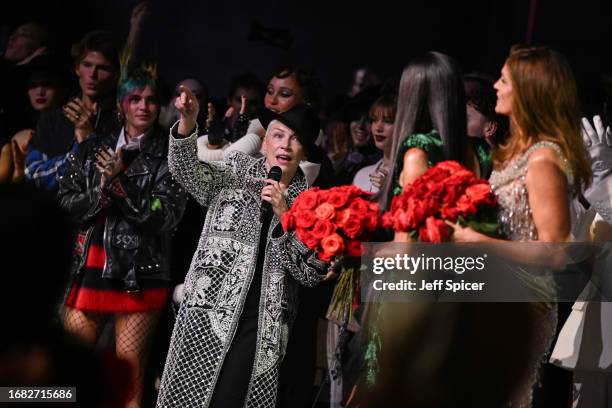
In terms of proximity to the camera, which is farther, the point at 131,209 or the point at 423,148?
the point at 131,209

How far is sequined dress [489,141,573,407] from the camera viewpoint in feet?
10.0

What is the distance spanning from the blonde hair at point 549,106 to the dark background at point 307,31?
3.33 metres

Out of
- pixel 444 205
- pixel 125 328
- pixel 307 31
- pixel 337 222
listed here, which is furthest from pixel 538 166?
pixel 307 31

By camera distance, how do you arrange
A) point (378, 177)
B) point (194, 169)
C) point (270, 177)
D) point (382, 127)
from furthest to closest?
point (382, 127) < point (378, 177) < point (194, 169) < point (270, 177)

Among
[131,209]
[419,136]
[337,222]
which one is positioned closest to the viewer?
[337,222]

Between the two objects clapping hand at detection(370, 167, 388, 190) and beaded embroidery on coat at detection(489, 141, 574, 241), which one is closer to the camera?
beaded embroidery on coat at detection(489, 141, 574, 241)

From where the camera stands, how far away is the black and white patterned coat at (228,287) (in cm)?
397

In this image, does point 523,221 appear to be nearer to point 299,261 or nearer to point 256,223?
point 299,261

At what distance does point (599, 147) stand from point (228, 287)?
164cm

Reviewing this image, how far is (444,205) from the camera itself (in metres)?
2.96

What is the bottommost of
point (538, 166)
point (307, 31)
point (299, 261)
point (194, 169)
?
point (299, 261)

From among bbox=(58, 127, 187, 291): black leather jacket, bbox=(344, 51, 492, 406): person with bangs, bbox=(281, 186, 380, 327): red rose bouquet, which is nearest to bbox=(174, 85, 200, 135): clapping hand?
bbox=(58, 127, 187, 291): black leather jacket

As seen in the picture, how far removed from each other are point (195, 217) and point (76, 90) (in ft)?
4.04

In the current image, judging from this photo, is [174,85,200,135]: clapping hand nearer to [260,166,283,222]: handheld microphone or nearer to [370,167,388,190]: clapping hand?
[260,166,283,222]: handheld microphone
